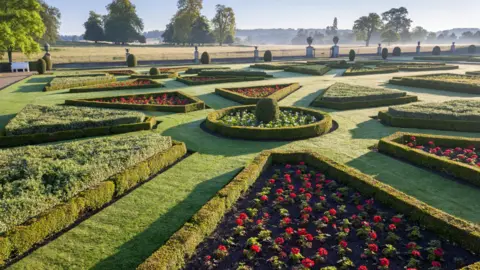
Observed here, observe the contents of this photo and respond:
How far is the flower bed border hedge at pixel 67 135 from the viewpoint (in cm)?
1352

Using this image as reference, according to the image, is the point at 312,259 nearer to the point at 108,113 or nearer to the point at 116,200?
the point at 116,200

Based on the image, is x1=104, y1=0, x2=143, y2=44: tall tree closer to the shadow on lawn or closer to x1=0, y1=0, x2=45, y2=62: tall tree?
x1=0, y1=0, x2=45, y2=62: tall tree

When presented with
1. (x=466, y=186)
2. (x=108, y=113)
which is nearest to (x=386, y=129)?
(x=466, y=186)

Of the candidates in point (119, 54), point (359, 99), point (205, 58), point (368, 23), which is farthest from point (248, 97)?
point (368, 23)

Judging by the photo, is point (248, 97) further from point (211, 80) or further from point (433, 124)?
point (433, 124)

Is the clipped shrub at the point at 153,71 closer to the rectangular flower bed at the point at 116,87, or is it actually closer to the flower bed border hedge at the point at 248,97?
the rectangular flower bed at the point at 116,87

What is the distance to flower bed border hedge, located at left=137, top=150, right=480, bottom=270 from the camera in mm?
6203

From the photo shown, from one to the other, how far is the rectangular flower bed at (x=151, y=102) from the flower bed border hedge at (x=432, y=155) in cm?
1112

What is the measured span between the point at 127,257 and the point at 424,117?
14.5 m

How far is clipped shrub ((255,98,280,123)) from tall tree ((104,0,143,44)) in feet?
320

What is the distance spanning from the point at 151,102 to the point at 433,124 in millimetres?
15602

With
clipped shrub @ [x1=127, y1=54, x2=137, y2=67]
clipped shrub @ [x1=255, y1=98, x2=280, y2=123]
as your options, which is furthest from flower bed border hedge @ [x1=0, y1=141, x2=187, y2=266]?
clipped shrub @ [x1=127, y1=54, x2=137, y2=67]

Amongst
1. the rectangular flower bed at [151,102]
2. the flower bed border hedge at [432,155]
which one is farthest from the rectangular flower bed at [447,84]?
the rectangular flower bed at [151,102]

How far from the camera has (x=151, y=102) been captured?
20.5 meters
